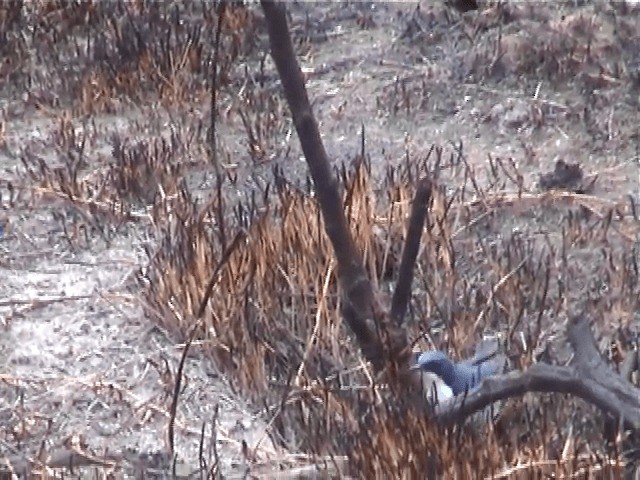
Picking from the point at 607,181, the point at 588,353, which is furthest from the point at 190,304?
the point at 607,181

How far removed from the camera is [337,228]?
2682 millimetres

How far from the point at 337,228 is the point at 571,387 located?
0.63 meters

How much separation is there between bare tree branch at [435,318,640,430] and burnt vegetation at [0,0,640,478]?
0.10 ft

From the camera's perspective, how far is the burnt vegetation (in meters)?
2.57

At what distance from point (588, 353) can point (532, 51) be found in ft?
10.0

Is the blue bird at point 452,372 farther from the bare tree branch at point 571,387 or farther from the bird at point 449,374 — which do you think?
the bare tree branch at point 571,387

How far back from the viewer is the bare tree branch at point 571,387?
238 centimetres

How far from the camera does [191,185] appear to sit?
14.5 feet

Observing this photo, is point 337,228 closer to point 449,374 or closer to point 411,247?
point 411,247

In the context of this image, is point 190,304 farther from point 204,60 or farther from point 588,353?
point 204,60

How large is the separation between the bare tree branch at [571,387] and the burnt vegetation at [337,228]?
0.03 meters

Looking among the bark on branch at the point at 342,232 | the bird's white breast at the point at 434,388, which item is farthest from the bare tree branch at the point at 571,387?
the bark on branch at the point at 342,232

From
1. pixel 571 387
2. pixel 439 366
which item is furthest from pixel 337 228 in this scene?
pixel 571 387

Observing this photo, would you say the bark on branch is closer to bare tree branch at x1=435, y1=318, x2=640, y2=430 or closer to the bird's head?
the bird's head
